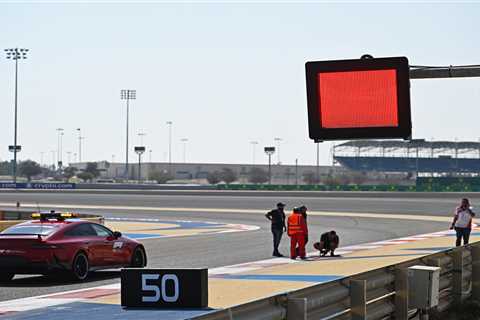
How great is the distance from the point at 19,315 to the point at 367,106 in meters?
5.54

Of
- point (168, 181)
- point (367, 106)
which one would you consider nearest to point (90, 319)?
point (367, 106)

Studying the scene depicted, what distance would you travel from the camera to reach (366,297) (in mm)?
9930

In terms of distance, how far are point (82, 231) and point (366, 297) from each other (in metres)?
9.10

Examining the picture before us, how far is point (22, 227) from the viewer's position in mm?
17656

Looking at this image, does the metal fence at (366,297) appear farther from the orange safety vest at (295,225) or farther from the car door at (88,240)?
the orange safety vest at (295,225)

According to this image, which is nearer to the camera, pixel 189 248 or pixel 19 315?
pixel 19 315

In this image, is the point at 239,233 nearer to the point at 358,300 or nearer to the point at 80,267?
the point at 80,267

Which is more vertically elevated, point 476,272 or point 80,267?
point 476,272

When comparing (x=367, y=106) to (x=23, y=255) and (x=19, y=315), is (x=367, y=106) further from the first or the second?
(x=23, y=255)

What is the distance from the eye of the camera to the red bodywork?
1669cm

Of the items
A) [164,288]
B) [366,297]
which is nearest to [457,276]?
[366,297]

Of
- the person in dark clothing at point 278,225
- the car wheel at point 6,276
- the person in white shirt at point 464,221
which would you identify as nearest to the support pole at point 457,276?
the car wheel at point 6,276

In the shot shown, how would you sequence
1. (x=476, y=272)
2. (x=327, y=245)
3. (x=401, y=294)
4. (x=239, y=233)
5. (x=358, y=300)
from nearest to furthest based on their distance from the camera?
(x=358, y=300), (x=401, y=294), (x=476, y=272), (x=327, y=245), (x=239, y=233)

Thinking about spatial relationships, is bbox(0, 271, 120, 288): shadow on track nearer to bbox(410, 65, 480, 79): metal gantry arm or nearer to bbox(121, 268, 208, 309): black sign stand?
bbox(121, 268, 208, 309): black sign stand
